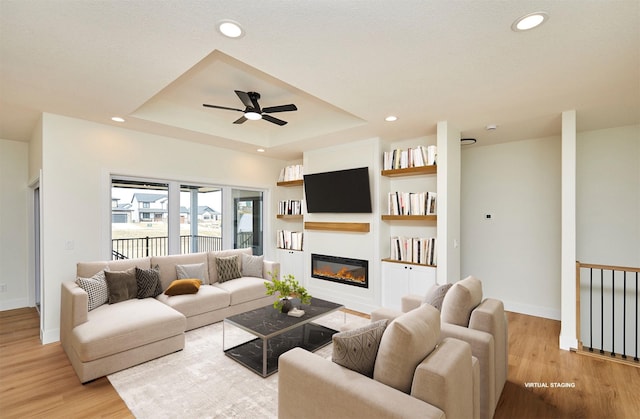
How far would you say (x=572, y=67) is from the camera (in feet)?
7.62

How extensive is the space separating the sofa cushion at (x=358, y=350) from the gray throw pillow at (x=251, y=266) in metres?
3.26

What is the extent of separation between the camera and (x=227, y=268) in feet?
14.9

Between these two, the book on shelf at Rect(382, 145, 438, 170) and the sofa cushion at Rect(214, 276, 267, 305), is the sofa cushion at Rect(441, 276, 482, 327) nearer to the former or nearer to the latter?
the book on shelf at Rect(382, 145, 438, 170)

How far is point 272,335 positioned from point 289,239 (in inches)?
124

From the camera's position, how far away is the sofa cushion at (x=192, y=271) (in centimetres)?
407

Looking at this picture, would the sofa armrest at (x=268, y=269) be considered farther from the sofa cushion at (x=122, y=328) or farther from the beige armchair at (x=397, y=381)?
the beige armchair at (x=397, y=381)

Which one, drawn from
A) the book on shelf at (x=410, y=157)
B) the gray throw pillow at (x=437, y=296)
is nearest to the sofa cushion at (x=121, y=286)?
the gray throw pillow at (x=437, y=296)

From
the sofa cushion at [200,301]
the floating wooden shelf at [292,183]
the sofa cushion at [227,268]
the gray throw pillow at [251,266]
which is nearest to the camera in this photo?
the sofa cushion at [200,301]

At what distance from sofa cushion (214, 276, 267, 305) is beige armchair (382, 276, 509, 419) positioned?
2.25m

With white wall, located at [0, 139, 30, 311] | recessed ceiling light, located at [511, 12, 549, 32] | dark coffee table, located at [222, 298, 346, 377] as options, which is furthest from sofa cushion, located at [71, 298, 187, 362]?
recessed ceiling light, located at [511, 12, 549, 32]

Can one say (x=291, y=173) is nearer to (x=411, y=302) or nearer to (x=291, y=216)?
(x=291, y=216)

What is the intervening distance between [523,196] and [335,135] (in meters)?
3.03

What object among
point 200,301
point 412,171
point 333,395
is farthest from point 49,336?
point 412,171

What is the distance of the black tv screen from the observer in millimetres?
4523
